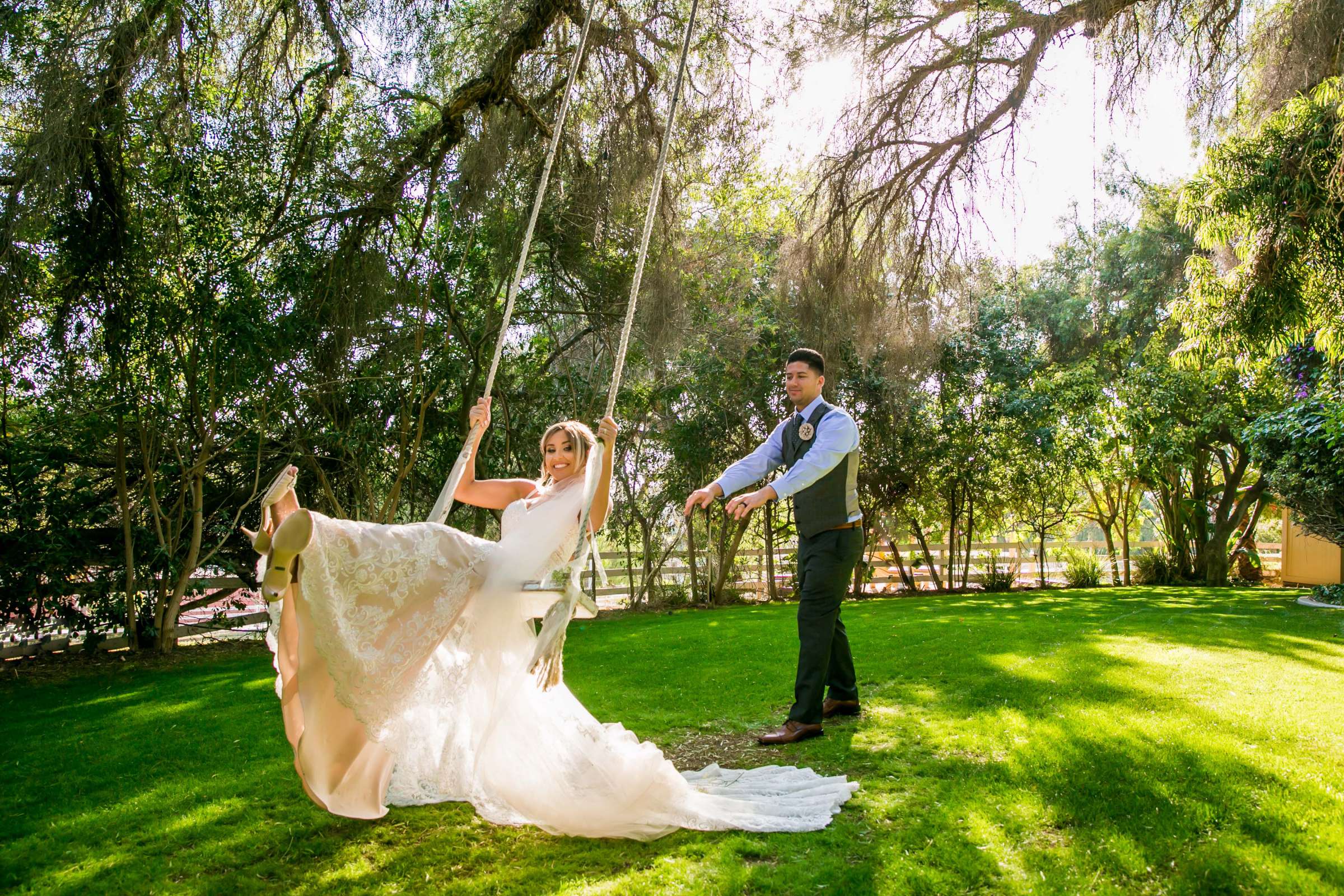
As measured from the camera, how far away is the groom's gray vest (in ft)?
11.1

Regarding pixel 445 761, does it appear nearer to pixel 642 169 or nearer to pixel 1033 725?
pixel 1033 725

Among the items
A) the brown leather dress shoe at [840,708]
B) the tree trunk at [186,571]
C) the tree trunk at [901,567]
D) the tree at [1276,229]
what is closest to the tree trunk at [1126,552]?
the tree trunk at [901,567]

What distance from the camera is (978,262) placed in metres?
5.18

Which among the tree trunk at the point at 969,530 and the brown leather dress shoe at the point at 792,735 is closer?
the brown leather dress shoe at the point at 792,735

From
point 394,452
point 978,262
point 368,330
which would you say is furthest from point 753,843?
point 394,452

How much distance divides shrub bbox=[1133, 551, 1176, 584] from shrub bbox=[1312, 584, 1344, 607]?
11.1 ft

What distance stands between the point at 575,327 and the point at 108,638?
15.8ft

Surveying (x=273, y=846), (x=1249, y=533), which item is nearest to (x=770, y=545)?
(x=1249, y=533)

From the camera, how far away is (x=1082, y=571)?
12.1 meters

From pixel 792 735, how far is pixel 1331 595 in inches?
293

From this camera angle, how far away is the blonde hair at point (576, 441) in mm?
2881

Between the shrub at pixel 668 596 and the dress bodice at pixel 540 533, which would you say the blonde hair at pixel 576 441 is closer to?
the dress bodice at pixel 540 533

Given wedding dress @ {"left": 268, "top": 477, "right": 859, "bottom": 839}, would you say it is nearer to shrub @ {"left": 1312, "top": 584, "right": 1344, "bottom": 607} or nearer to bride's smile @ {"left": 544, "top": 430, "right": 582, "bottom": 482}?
bride's smile @ {"left": 544, "top": 430, "right": 582, "bottom": 482}

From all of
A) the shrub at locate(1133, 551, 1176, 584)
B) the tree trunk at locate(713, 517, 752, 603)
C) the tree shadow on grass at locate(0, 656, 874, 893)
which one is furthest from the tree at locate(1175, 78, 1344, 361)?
the shrub at locate(1133, 551, 1176, 584)
